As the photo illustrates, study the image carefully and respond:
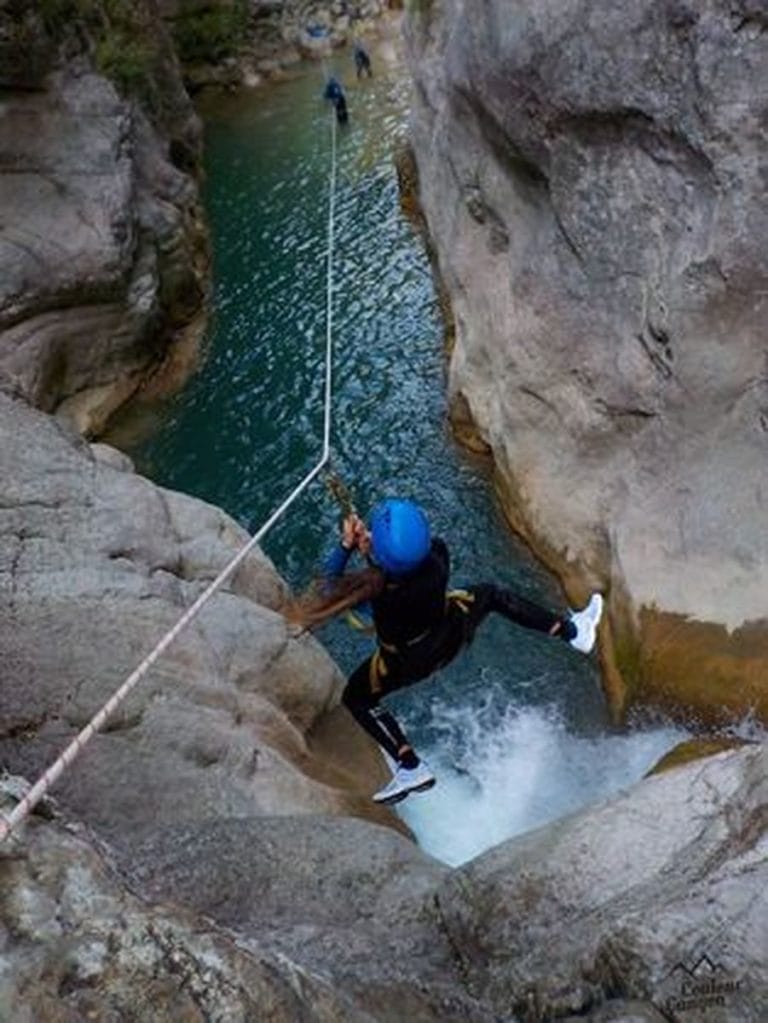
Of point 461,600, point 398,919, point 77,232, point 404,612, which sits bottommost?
point 398,919

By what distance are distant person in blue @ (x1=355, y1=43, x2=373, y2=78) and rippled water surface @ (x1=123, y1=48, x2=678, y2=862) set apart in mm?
3671

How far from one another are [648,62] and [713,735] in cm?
556

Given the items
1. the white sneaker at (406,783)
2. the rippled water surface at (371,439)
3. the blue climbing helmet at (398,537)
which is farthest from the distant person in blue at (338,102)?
the blue climbing helmet at (398,537)

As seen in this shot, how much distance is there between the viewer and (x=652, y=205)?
9.90 meters

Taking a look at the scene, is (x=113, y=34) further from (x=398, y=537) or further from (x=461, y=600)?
(x=398, y=537)

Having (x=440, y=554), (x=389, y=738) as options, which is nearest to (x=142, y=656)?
(x=389, y=738)

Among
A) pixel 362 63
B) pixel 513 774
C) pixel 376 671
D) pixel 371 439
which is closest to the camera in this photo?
pixel 376 671

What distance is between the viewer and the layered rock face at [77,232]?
1697 centimetres

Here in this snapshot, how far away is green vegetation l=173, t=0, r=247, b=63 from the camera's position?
36.8 meters

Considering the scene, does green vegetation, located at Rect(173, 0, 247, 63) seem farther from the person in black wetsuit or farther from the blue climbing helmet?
the blue climbing helmet

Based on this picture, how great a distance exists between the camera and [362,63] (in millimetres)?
34031

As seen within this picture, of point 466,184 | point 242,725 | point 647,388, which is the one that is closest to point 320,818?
point 242,725

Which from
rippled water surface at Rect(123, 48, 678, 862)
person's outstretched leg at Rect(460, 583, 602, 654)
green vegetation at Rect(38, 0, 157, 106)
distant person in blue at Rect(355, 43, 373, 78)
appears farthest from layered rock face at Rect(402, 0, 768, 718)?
distant person in blue at Rect(355, 43, 373, 78)

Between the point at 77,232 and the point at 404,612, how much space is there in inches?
478
